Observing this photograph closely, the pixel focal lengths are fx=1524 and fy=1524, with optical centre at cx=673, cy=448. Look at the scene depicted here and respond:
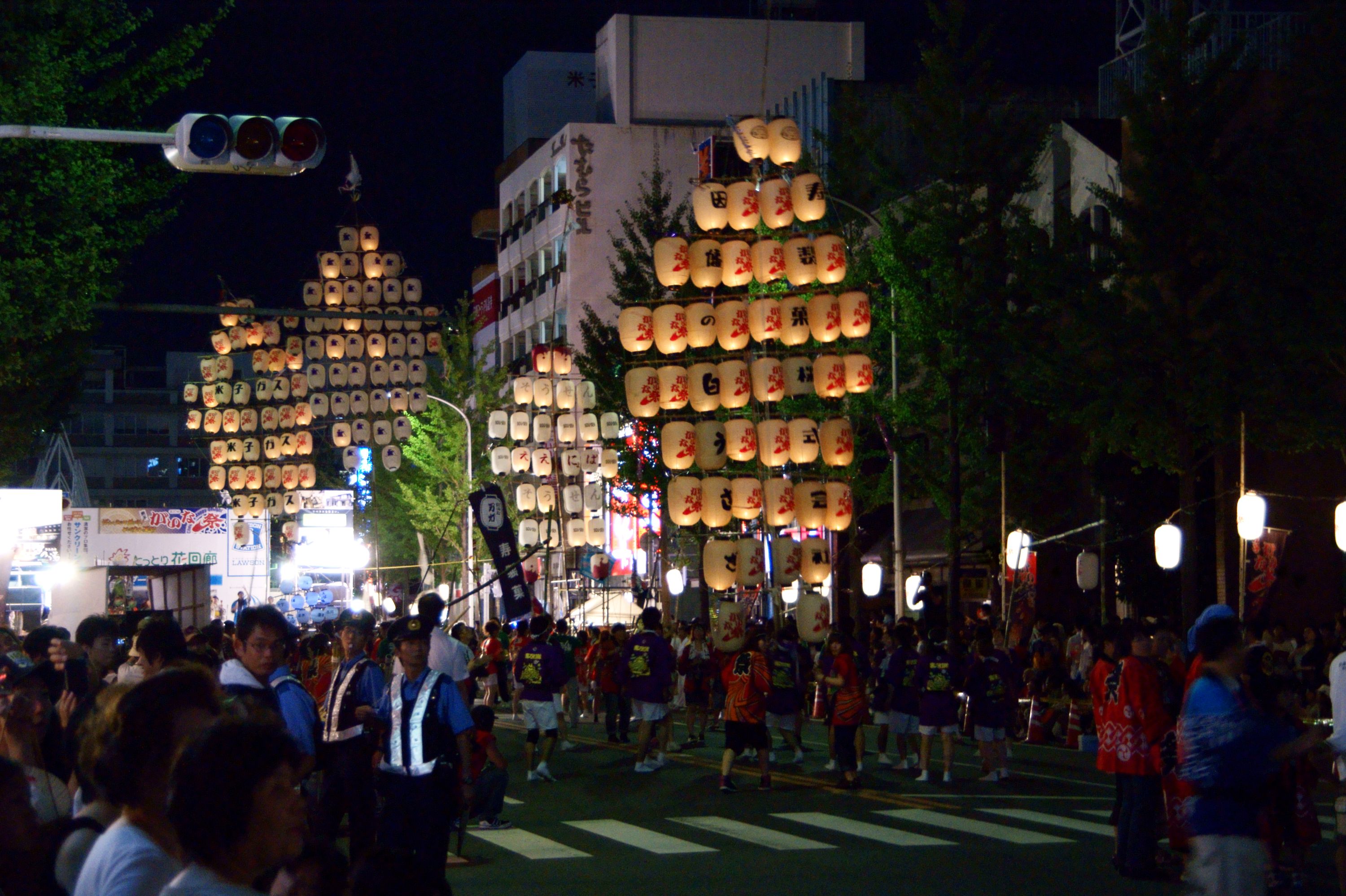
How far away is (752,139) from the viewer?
31594 mm

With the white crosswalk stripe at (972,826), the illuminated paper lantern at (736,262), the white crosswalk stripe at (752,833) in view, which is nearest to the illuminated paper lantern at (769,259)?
the illuminated paper lantern at (736,262)

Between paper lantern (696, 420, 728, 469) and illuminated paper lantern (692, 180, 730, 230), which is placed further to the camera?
illuminated paper lantern (692, 180, 730, 230)

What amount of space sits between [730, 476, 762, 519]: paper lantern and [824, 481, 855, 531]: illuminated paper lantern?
1.37m

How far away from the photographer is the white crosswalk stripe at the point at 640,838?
41.9ft

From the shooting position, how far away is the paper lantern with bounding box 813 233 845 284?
29844 millimetres

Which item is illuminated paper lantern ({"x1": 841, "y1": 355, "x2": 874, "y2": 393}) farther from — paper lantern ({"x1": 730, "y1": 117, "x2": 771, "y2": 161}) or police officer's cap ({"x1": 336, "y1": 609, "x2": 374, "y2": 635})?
police officer's cap ({"x1": 336, "y1": 609, "x2": 374, "y2": 635})

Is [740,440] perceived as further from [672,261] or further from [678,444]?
[672,261]

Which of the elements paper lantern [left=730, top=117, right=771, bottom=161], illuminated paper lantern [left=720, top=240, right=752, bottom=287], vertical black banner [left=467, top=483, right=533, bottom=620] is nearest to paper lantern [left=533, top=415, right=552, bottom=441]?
paper lantern [left=730, top=117, right=771, bottom=161]

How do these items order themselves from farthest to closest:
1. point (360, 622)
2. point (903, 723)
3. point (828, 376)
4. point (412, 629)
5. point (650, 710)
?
point (828, 376), point (650, 710), point (903, 723), point (360, 622), point (412, 629)

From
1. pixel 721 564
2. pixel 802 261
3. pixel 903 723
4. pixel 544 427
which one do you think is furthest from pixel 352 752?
pixel 544 427

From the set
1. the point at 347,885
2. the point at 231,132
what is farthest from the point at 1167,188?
the point at 347,885

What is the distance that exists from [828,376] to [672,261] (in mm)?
4249

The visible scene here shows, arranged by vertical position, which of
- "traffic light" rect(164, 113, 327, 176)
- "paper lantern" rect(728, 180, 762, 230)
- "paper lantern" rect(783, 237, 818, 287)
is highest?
"paper lantern" rect(728, 180, 762, 230)

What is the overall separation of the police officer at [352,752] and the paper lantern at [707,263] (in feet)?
70.0
